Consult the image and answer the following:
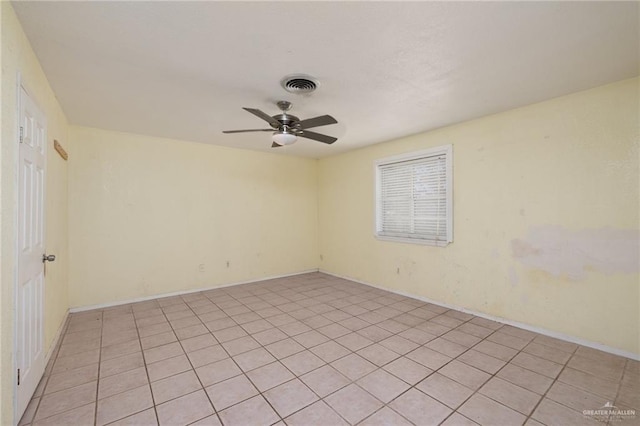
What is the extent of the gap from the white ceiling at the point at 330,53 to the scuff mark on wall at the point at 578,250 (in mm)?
1385

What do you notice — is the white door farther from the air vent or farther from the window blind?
the window blind

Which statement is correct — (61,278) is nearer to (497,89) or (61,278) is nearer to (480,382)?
(480,382)

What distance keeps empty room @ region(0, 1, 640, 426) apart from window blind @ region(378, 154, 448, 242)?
34 millimetres

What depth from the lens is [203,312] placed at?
3551 millimetres

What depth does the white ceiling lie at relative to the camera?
1566 mm

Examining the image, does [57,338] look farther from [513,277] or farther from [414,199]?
[513,277]

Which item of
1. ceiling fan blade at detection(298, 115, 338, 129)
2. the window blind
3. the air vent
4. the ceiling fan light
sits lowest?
the window blind

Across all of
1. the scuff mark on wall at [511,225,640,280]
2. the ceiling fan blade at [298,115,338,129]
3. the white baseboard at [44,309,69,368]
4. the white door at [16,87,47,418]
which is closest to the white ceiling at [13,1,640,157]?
the ceiling fan blade at [298,115,338,129]

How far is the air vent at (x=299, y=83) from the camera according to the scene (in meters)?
2.29

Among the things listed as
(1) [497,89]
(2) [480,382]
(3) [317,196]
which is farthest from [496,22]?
(3) [317,196]

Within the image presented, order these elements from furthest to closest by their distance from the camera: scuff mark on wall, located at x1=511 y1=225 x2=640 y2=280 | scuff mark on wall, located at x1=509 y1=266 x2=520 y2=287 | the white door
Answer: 1. scuff mark on wall, located at x1=509 y1=266 x2=520 y2=287
2. scuff mark on wall, located at x1=511 y1=225 x2=640 y2=280
3. the white door

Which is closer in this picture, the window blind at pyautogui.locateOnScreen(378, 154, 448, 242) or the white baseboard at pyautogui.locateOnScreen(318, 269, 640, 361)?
the white baseboard at pyautogui.locateOnScreen(318, 269, 640, 361)

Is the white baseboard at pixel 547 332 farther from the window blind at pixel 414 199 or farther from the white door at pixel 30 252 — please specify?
the white door at pixel 30 252

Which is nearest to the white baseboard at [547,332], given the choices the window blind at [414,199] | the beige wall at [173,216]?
the window blind at [414,199]
